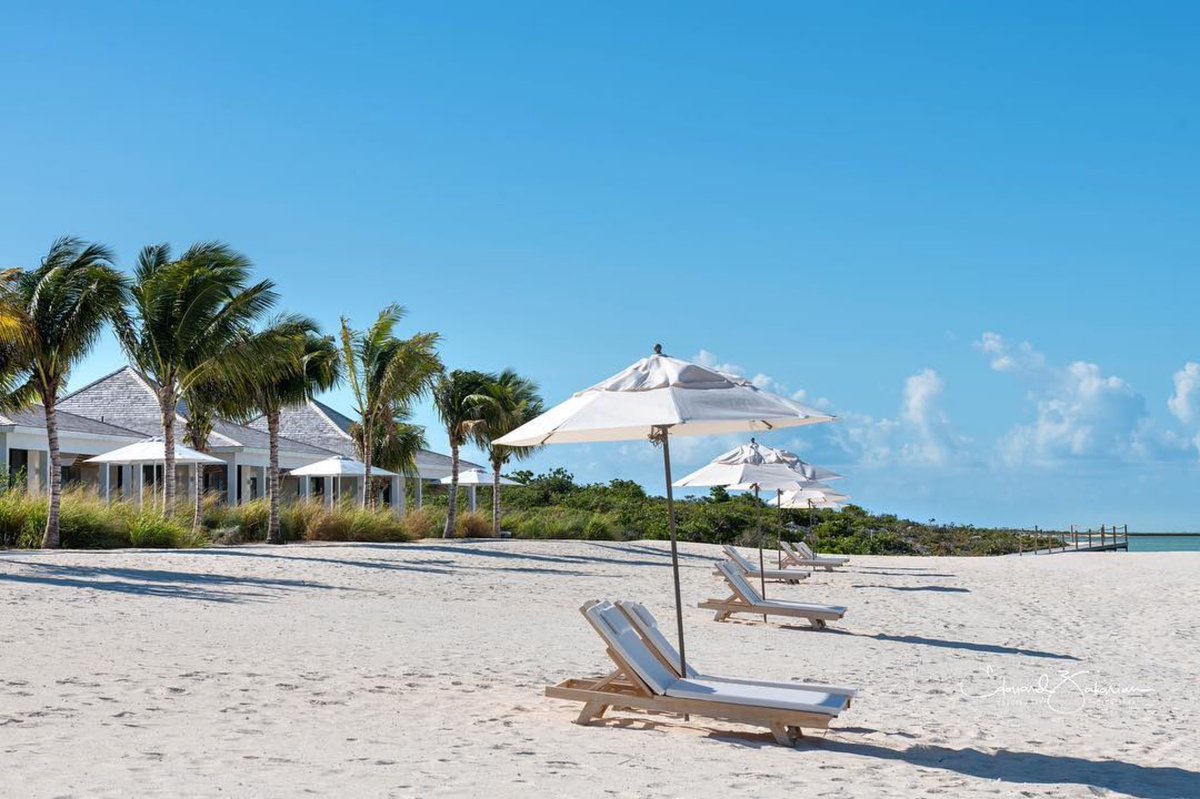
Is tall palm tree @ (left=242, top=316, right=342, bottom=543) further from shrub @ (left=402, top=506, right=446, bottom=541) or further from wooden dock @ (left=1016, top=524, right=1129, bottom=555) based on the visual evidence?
wooden dock @ (left=1016, top=524, right=1129, bottom=555)

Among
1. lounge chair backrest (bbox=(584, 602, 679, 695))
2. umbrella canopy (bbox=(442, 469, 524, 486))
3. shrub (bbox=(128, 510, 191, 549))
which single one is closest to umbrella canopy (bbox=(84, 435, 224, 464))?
shrub (bbox=(128, 510, 191, 549))

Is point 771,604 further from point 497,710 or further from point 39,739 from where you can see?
point 39,739

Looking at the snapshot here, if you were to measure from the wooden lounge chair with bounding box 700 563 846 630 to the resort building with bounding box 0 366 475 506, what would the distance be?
1486cm

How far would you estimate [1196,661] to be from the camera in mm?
11742

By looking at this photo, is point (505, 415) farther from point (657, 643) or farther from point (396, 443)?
point (657, 643)

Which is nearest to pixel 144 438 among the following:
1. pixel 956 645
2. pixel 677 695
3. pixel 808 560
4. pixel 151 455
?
pixel 151 455

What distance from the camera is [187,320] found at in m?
24.1

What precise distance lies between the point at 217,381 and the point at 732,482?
14.8 meters

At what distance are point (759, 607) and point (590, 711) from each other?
679 cm

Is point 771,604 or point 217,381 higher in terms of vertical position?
point 217,381

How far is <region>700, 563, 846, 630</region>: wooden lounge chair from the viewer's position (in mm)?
13562

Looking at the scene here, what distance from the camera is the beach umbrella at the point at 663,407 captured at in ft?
24.4

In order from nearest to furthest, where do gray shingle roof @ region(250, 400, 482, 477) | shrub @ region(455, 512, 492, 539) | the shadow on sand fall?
the shadow on sand, shrub @ region(455, 512, 492, 539), gray shingle roof @ region(250, 400, 482, 477)

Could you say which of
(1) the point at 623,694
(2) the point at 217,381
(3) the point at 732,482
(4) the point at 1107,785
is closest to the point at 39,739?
(1) the point at 623,694
